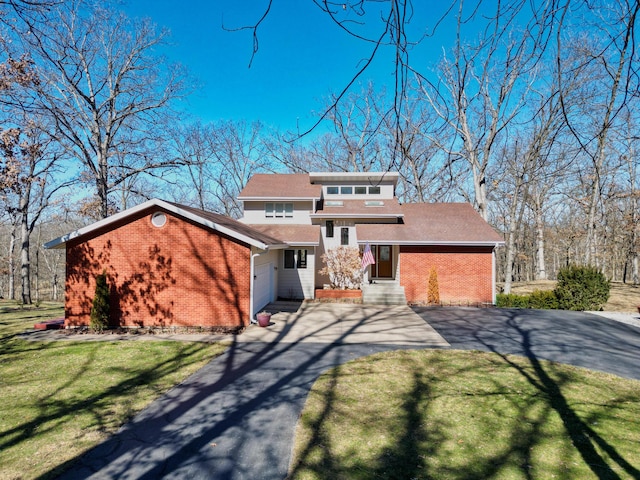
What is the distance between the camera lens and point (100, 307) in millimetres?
11805

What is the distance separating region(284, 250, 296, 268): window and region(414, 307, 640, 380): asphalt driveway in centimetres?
727

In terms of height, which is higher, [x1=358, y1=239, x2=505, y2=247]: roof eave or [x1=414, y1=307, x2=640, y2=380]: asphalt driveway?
[x1=358, y1=239, x2=505, y2=247]: roof eave

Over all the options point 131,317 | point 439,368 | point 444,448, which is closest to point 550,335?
point 439,368

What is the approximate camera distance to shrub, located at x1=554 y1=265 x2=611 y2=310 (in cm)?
1595

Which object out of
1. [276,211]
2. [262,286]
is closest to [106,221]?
[262,286]

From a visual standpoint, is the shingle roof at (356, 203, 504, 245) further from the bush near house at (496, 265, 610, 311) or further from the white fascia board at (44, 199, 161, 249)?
the white fascia board at (44, 199, 161, 249)

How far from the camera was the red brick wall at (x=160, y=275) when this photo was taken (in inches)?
479

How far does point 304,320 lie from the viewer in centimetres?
1342

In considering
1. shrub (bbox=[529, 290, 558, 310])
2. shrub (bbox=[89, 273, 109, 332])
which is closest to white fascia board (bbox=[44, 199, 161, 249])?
shrub (bbox=[89, 273, 109, 332])

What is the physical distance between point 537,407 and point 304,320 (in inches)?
342

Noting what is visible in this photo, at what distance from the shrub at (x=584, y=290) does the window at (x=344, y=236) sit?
1132 centimetres

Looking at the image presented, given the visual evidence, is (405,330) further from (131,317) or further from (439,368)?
(131,317)

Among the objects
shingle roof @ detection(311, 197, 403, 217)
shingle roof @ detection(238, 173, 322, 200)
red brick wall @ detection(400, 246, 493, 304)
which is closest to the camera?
red brick wall @ detection(400, 246, 493, 304)

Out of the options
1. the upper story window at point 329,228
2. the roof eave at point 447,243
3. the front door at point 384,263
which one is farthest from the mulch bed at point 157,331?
the front door at point 384,263
